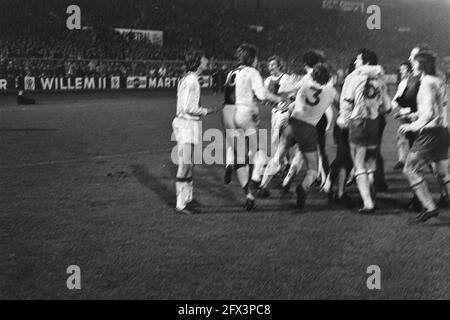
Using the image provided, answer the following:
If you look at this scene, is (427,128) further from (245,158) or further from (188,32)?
(188,32)

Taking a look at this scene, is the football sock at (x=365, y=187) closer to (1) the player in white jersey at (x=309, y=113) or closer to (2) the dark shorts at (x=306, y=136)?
(1) the player in white jersey at (x=309, y=113)

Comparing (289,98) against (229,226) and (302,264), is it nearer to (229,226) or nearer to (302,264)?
(229,226)

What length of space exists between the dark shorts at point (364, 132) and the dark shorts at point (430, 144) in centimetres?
70

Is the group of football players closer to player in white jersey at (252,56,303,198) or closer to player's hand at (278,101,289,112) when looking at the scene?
player in white jersey at (252,56,303,198)

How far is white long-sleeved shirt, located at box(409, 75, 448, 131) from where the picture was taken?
7.14m

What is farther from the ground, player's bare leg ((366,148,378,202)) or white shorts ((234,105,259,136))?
white shorts ((234,105,259,136))

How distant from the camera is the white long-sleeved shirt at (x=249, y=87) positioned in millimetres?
8016

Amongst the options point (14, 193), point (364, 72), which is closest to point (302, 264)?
point (364, 72)

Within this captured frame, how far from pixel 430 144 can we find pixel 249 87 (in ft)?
7.88

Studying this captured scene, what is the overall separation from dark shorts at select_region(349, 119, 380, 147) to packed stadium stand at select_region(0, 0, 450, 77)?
82.3 ft

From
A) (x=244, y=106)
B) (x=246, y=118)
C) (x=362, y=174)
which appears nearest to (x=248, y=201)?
(x=246, y=118)

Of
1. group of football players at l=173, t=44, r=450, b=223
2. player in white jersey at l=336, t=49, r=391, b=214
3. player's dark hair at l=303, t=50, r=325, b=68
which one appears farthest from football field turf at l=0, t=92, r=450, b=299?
player's dark hair at l=303, t=50, r=325, b=68

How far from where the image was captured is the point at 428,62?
7188 mm

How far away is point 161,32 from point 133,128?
82.2 feet
